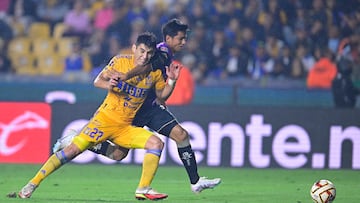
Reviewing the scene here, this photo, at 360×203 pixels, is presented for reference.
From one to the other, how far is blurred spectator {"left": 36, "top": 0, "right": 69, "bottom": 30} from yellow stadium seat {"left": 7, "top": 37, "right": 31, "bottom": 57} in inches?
29.6

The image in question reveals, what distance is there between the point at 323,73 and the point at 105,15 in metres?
5.36

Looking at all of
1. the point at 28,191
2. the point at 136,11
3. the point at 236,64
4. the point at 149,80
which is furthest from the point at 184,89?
the point at 28,191

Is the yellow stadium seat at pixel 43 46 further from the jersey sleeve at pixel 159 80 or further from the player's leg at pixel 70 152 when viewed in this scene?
the player's leg at pixel 70 152

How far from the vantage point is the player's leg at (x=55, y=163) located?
Answer: 378 inches

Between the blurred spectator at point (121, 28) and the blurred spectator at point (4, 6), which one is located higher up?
the blurred spectator at point (4, 6)

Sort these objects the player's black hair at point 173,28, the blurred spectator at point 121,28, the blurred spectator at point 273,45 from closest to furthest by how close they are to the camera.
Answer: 1. the player's black hair at point 173,28
2. the blurred spectator at point 273,45
3. the blurred spectator at point 121,28

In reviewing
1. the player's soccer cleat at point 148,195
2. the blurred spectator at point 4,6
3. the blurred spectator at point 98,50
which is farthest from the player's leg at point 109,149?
the blurred spectator at point 4,6

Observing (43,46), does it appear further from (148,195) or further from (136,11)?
(148,195)

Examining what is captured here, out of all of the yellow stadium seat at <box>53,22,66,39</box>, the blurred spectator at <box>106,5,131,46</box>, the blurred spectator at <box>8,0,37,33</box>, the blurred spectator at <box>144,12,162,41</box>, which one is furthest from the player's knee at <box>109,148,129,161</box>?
the blurred spectator at <box>8,0,37,33</box>

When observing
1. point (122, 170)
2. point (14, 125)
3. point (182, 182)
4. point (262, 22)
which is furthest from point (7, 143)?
point (262, 22)

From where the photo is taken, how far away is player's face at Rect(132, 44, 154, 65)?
9.52m

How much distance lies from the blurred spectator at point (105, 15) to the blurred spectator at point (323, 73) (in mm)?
4959

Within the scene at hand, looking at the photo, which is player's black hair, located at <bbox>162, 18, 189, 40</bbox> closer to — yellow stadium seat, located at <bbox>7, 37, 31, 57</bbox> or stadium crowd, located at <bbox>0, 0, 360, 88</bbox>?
stadium crowd, located at <bbox>0, 0, 360, 88</bbox>

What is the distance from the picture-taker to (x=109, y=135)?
9773 mm
